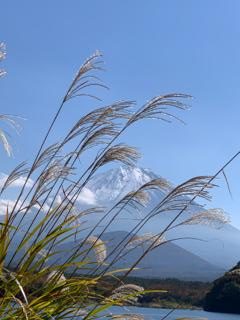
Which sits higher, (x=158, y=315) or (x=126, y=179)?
(x=126, y=179)

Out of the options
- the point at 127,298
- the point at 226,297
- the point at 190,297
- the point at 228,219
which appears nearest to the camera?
the point at 127,298

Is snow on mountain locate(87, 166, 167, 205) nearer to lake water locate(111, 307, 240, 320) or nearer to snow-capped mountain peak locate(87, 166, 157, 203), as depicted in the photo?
snow-capped mountain peak locate(87, 166, 157, 203)

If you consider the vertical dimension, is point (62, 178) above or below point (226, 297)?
above

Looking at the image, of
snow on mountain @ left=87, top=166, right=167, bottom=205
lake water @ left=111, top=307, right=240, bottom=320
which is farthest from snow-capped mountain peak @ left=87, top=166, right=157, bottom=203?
lake water @ left=111, top=307, right=240, bottom=320

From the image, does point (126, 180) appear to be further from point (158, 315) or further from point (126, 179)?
point (158, 315)

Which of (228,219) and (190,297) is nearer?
(228,219)

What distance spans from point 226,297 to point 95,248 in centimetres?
5334

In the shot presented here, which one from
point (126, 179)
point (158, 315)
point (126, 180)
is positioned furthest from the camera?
point (158, 315)

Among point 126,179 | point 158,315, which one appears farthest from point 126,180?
point 158,315

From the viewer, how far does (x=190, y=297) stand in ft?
204

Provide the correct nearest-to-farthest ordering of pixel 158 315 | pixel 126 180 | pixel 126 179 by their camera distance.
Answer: pixel 126 180, pixel 126 179, pixel 158 315

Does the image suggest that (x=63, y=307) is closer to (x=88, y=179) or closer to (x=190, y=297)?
(x=88, y=179)

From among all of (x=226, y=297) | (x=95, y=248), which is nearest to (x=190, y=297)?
(x=226, y=297)

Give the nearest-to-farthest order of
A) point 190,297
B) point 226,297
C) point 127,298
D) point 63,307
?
point 63,307 < point 127,298 < point 226,297 < point 190,297
